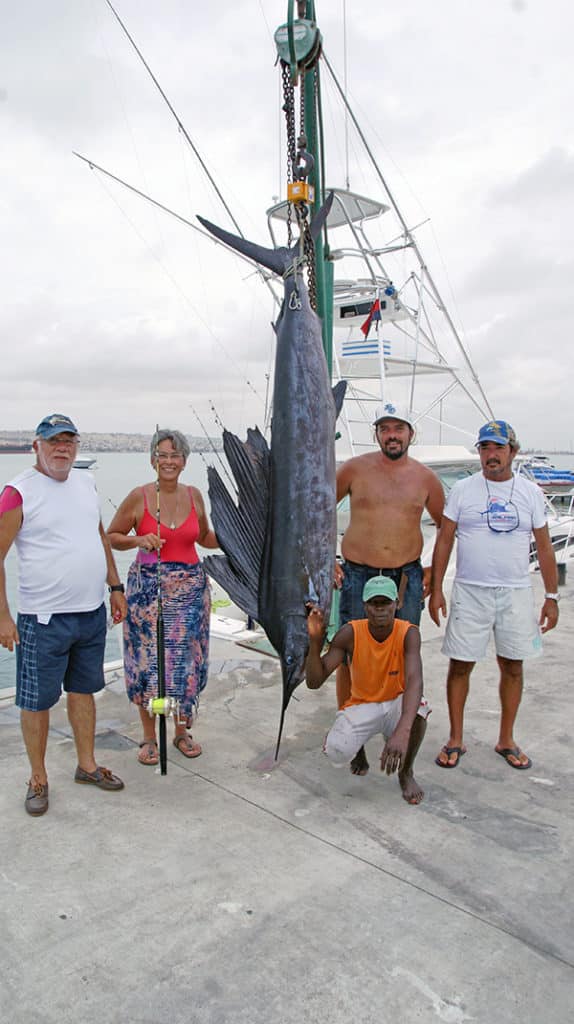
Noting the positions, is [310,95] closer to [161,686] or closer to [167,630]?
[167,630]

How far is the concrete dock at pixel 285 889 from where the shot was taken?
151cm

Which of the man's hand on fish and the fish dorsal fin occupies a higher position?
the fish dorsal fin

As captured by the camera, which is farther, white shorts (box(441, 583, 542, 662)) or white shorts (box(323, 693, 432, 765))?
white shorts (box(441, 583, 542, 662))

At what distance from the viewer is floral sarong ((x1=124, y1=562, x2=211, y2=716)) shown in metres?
2.74

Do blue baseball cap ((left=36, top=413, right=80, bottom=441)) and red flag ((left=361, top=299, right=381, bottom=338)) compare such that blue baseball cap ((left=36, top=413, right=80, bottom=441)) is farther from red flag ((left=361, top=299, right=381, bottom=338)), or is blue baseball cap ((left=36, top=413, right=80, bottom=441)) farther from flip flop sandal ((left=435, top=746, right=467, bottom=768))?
red flag ((left=361, top=299, right=381, bottom=338))

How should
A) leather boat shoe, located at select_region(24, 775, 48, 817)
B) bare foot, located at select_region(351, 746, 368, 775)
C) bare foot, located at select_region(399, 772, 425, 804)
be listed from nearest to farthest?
leather boat shoe, located at select_region(24, 775, 48, 817) → bare foot, located at select_region(399, 772, 425, 804) → bare foot, located at select_region(351, 746, 368, 775)

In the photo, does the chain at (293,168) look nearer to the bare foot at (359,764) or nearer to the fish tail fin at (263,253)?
the fish tail fin at (263,253)

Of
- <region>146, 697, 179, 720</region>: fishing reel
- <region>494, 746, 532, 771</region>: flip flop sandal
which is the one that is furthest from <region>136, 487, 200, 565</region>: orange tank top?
<region>494, 746, 532, 771</region>: flip flop sandal

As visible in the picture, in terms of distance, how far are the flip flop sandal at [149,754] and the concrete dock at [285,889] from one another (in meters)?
0.04

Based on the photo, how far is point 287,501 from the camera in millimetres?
2170

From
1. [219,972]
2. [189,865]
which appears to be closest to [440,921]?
[219,972]

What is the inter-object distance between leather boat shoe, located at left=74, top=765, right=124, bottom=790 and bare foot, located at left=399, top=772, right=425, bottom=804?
100 centimetres

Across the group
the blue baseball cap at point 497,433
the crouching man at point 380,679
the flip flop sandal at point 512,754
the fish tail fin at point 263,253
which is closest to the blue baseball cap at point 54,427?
the fish tail fin at point 263,253

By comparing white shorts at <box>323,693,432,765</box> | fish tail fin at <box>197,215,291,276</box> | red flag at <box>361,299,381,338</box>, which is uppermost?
red flag at <box>361,299,381,338</box>
